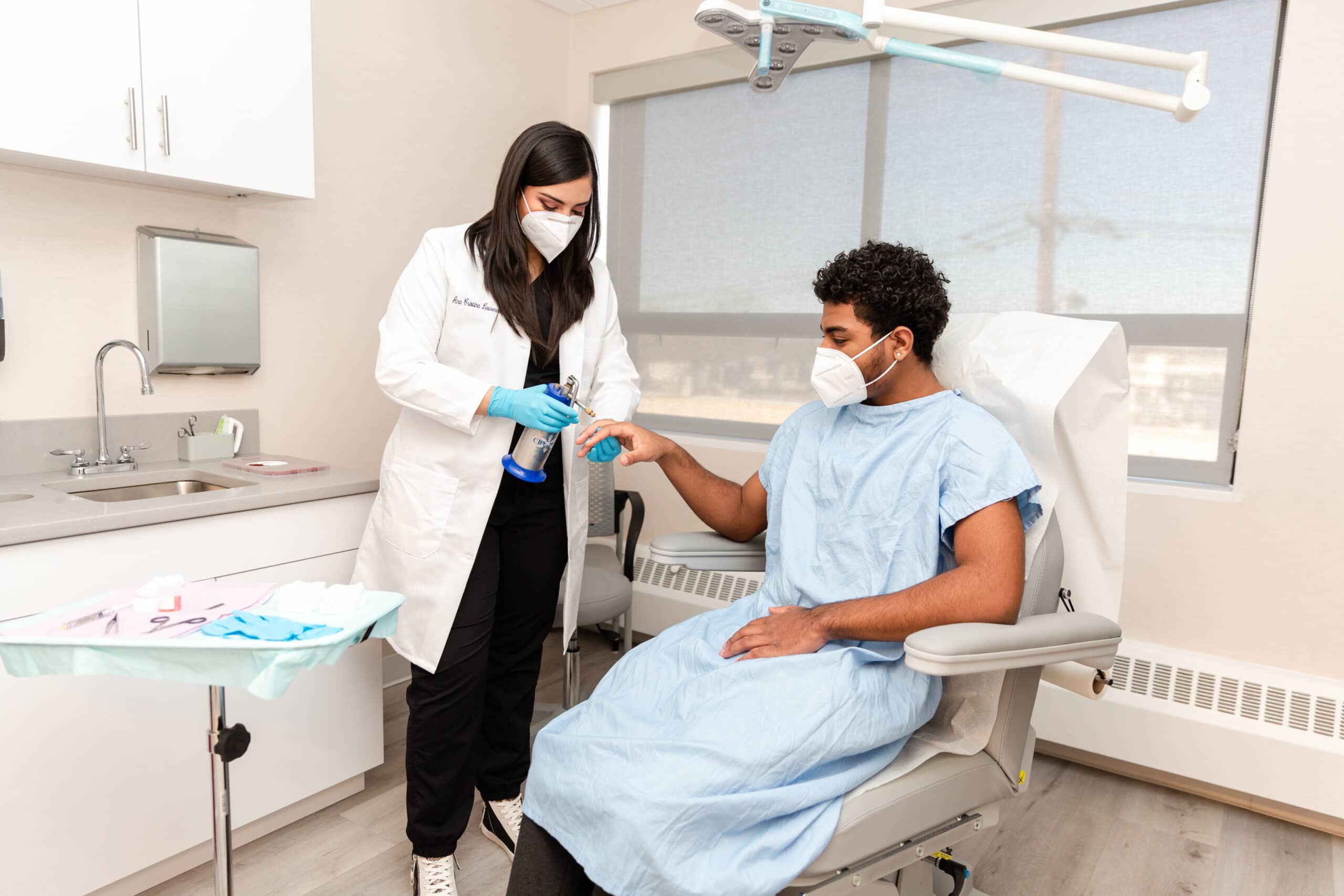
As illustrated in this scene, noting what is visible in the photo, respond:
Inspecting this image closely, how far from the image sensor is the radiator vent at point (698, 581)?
9.48 ft

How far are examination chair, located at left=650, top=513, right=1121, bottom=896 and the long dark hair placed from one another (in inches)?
37.7

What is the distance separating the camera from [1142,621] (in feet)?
7.45

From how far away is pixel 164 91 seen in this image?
5.82ft

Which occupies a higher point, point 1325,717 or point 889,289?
point 889,289

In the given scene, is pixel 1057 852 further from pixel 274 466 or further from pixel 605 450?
pixel 274 466

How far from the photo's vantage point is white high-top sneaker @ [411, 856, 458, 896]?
1.66 m

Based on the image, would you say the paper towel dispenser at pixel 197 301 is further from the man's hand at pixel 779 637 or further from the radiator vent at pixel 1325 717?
the radiator vent at pixel 1325 717

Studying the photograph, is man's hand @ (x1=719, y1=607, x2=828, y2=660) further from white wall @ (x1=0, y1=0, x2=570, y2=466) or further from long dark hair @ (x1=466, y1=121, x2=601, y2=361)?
white wall @ (x1=0, y1=0, x2=570, y2=466)

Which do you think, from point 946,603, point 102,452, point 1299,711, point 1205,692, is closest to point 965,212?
point 1205,692

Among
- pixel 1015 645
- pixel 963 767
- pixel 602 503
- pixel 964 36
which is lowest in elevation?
pixel 963 767

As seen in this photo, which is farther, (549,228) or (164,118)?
(164,118)

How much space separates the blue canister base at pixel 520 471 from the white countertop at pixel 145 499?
509 millimetres

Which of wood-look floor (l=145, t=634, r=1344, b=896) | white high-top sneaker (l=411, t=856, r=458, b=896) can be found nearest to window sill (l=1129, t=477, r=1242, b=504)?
wood-look floor (l=145, t=634, r=1344, b=896)

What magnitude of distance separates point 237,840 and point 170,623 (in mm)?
1026
